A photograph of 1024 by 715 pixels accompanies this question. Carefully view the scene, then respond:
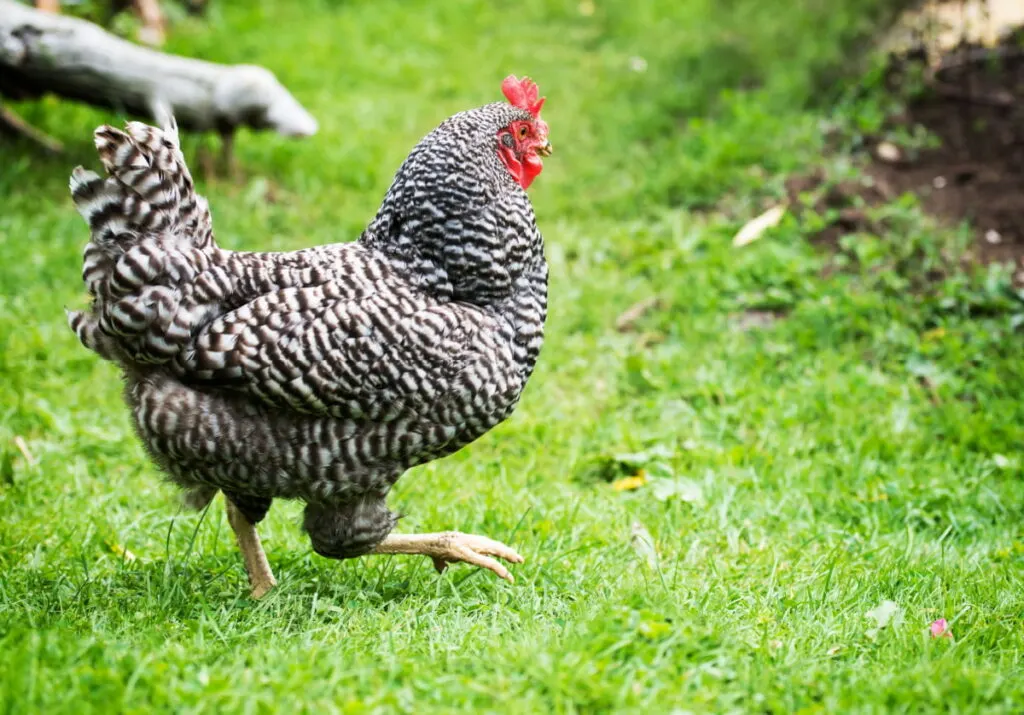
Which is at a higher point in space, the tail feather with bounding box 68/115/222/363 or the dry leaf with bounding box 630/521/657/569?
the tail feather with bounding box 68/115/222/363

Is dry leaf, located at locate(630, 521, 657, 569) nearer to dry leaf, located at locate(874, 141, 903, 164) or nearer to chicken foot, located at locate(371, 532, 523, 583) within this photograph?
chicken foot, located at locate(371, 532, 523, 583)

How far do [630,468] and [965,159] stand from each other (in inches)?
167

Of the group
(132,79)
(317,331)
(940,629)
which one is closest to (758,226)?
(940,629)

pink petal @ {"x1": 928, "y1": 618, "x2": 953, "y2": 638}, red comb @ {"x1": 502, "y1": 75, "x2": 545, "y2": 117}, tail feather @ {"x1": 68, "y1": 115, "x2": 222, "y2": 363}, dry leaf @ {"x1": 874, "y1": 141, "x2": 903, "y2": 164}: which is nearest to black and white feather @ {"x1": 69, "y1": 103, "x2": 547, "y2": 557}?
tail feather @ {"x1": 68, "y1": 115, "x2": 222, "y2": 363}

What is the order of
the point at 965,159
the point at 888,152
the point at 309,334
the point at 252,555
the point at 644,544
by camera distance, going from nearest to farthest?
the point at 309,334
the point at 252,555
the point at 644,544
the point at 965,159
the point at 888,152

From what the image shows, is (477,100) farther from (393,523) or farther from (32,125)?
(393,523)

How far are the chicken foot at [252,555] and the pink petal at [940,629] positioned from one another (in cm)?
247

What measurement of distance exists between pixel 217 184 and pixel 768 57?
16.6 ft

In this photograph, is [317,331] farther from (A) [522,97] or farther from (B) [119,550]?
(B) [119,550]

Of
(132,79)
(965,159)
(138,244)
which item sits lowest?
(965,159)

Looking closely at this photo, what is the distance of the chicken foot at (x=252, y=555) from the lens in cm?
416

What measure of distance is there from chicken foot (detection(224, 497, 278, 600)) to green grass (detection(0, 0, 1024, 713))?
9 cm

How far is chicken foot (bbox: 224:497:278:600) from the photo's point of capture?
416 cm

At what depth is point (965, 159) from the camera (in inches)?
312
